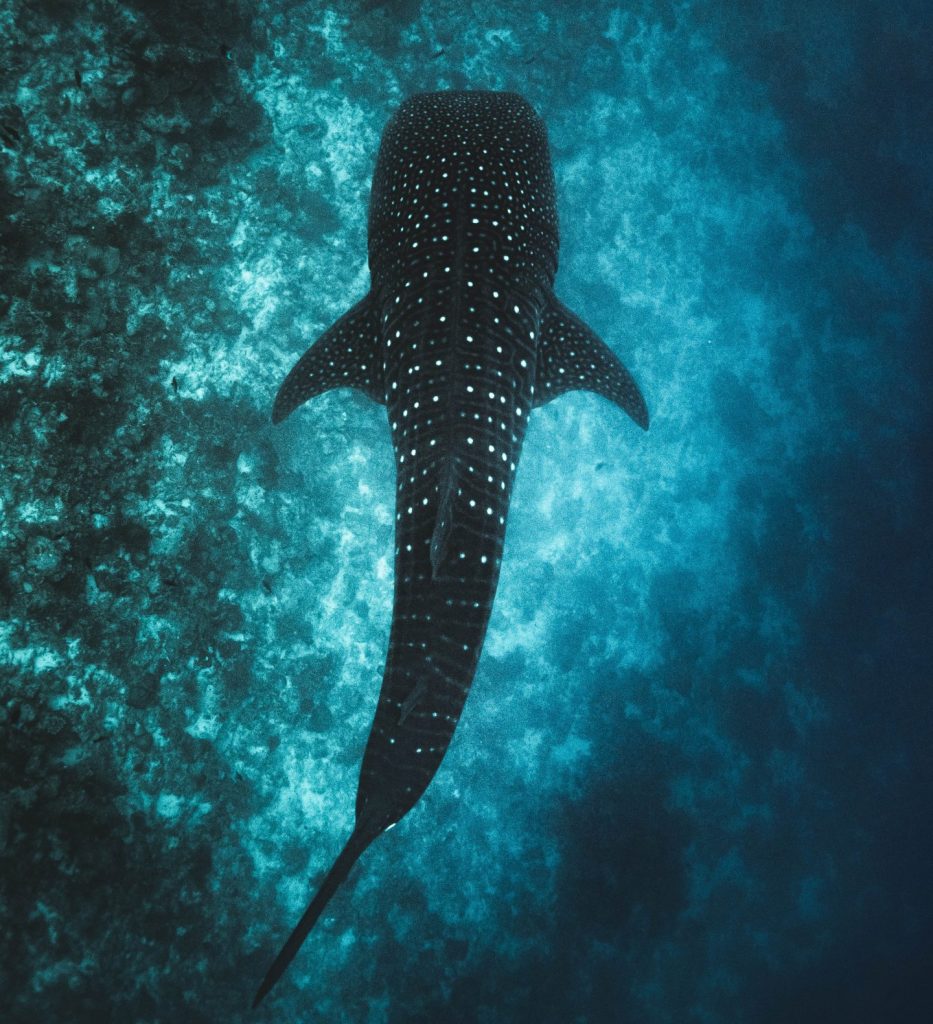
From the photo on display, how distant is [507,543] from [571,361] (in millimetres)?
2397

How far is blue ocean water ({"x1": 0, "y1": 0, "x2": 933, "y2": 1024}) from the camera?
203 inches

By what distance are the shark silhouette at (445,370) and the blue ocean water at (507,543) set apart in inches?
76.3

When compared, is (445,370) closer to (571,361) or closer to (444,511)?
(444,511)

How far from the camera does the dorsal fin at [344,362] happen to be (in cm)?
397

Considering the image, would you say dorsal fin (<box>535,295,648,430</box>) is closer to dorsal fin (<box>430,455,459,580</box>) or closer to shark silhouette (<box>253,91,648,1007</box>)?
shark silhouette (<box>253,91,648,1007</box>)

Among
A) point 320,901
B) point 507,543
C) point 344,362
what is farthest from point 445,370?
point 507,543

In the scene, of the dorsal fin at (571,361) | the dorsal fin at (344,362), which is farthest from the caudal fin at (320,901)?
the dorsal fin at (571,361)

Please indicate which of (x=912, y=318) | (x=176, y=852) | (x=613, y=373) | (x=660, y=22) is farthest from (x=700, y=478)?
(x=176, y=852)

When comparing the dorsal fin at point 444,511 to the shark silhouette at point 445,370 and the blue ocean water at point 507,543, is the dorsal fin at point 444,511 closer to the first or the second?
the shark silhouette at point 445,370

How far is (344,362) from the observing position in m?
4.07

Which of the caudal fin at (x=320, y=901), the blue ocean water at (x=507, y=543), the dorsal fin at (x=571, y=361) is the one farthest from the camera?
the blue ocean water at (x=507, y=543)

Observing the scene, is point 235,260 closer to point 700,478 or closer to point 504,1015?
point 700,478

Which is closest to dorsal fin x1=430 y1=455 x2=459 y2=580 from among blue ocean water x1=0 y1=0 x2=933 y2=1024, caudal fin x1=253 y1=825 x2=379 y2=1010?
caudal fin x1=253 y1=825 x2=379 y2=1010

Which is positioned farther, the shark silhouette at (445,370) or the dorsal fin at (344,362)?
the dorsal fin at (344,362)
